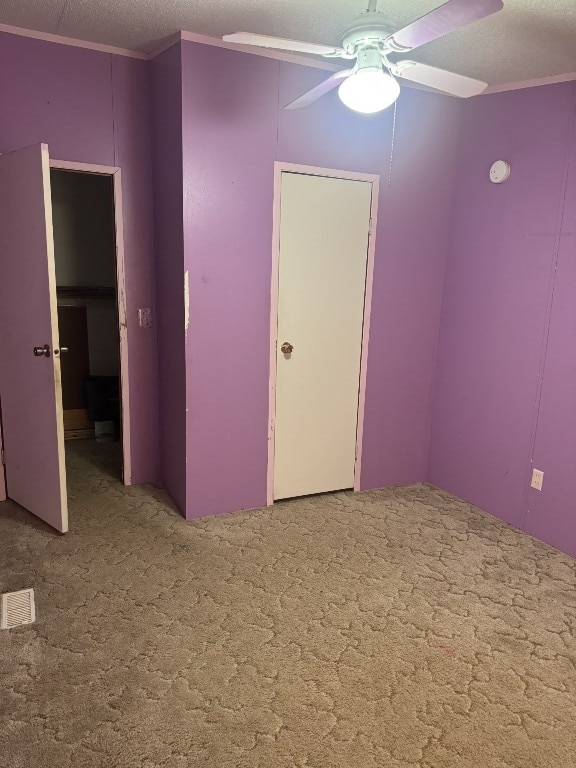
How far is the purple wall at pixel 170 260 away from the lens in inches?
114

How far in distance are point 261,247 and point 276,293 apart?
28cm

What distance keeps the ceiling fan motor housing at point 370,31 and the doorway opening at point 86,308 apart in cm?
314

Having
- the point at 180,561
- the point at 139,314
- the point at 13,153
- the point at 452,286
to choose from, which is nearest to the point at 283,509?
the point at 180,561

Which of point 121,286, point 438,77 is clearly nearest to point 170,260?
point 121,286

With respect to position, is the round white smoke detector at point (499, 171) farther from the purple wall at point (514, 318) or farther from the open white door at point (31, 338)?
the open white door at point (31, 338)

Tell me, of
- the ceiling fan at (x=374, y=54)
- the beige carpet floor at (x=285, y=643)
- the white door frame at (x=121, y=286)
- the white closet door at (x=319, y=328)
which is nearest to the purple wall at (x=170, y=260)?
the white door frame at (x=121, y=286)

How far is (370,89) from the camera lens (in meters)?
1.91

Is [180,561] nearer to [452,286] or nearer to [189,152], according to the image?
[189,152]

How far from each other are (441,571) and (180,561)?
1.34m

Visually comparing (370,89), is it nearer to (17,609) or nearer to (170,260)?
(170,260)

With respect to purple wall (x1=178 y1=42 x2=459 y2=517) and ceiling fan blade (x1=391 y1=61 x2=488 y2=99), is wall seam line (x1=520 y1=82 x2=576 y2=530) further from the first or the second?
ceiling fan blade (x1=391 y1=61 x2=488 y2=99)

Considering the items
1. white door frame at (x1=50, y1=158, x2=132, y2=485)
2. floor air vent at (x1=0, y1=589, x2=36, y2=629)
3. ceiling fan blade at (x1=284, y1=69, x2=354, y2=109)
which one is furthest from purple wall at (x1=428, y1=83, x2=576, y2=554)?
floor air vent at (x1=0, y1=589, x2=36, y2=629)

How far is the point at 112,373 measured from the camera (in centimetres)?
478

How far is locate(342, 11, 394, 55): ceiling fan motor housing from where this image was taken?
6.09 ft
